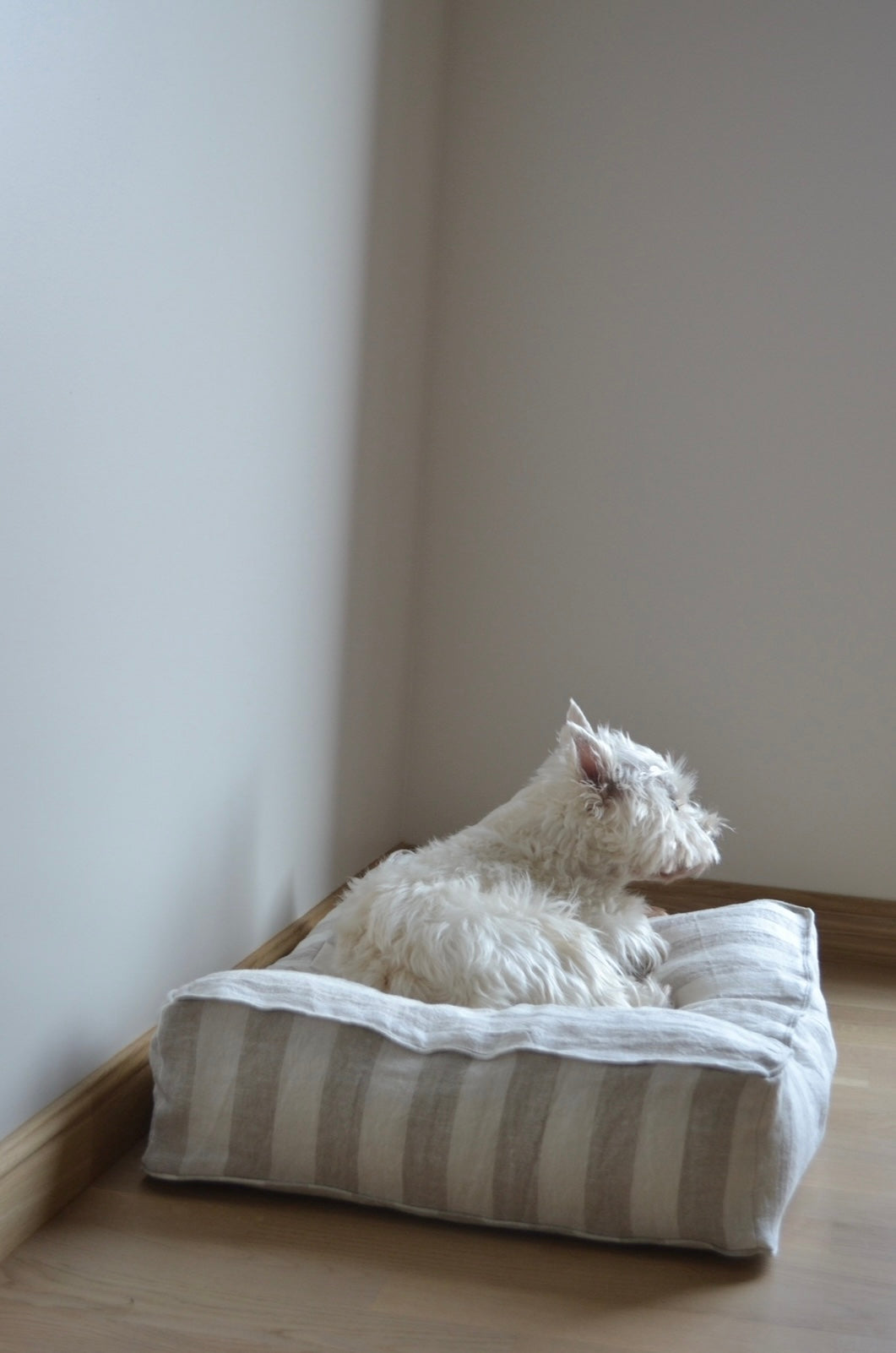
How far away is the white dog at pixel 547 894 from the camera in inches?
72.1

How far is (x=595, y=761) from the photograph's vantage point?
207 cm

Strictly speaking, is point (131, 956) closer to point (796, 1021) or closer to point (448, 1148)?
point (448, 1148)

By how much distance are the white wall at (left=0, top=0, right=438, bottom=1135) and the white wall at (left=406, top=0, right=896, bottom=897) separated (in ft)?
1.84

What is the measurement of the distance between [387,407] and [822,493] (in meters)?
1.07

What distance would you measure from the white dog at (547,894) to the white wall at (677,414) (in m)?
1.00

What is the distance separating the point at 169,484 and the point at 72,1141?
883mm

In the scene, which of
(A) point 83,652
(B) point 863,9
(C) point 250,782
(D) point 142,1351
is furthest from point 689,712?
(D) point 142,1351

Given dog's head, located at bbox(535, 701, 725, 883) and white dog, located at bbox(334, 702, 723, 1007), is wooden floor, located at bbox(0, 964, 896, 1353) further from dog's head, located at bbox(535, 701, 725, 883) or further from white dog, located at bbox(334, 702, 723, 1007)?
dog's head, located at bbox(535, 701, 725, 883)

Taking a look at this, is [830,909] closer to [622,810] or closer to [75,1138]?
[622,810]

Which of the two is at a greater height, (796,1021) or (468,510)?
(468,510)

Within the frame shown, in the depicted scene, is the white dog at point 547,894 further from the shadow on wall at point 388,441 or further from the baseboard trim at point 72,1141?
the shadow on wall at point 388,441

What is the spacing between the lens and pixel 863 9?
3039 millimetres

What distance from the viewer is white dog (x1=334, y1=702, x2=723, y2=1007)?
1832 mm

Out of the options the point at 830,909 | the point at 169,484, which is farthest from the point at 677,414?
the point at 169,484
